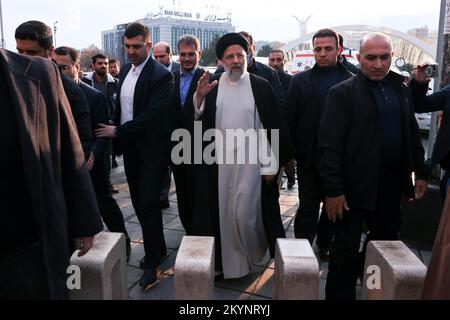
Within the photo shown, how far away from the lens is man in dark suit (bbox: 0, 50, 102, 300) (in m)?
1.56

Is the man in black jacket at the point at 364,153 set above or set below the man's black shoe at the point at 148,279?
above

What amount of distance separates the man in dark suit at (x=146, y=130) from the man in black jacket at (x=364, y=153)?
1.41 m

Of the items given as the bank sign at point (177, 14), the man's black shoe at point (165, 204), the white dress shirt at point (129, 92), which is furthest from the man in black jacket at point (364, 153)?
the bank sign at point (177, 14)

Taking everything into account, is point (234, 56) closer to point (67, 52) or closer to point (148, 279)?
point (67, 52)

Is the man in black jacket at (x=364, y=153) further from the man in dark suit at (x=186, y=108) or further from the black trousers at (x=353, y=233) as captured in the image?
the man in dark suit at (x=186, y=108)

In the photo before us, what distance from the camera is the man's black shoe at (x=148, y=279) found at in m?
3.30

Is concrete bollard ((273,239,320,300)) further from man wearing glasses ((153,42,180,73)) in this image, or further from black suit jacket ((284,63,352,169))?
man wearing glasses ((153,42,180,73))

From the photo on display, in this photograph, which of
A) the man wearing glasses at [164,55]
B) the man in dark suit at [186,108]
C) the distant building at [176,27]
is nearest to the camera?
the man in dark suit at [186,108]

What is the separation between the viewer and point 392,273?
5.90 ft

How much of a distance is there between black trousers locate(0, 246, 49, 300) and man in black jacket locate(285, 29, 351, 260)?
2560 mm

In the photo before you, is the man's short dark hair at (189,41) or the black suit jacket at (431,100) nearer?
the black suit jacket at (431,100)
